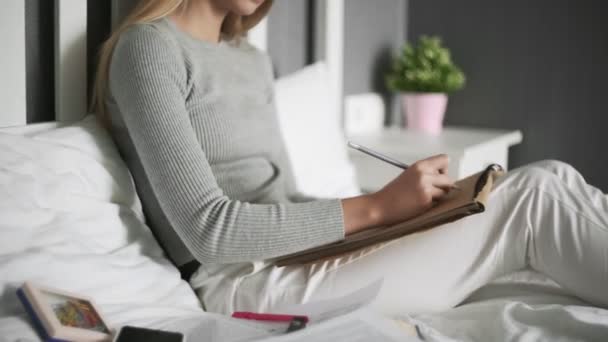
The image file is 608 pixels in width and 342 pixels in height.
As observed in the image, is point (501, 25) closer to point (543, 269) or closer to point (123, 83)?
point (543, 269)

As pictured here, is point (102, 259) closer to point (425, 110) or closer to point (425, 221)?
point (425, 221)

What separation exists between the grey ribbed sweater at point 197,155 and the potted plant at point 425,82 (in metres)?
1.00

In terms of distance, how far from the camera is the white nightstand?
1.82 metres

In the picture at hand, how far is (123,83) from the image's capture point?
106 cm

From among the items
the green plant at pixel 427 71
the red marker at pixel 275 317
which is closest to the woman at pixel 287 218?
the red marker at pixel 275 317

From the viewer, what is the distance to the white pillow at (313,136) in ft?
5.21

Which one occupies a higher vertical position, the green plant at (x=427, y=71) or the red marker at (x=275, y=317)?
the green plant at (x=427, y=71)

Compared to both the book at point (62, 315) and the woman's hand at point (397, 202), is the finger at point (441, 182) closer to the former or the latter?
the woman's hand at point (397, 202)

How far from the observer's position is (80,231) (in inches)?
39.2

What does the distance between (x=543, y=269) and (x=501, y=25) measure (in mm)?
1371

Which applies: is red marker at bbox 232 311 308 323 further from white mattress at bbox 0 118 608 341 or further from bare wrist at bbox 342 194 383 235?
bare wrist at bbox 342 194 383 235

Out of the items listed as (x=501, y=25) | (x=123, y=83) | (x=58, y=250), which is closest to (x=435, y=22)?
(x=501, y=25)

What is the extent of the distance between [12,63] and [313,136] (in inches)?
28.6

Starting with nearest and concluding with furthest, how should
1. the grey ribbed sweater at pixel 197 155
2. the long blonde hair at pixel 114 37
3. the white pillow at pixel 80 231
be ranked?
the white pillow at pixel 80 231 < the grey ribbed sweater at pixel 197 155 < the long blonde hair at pixel 114 37
